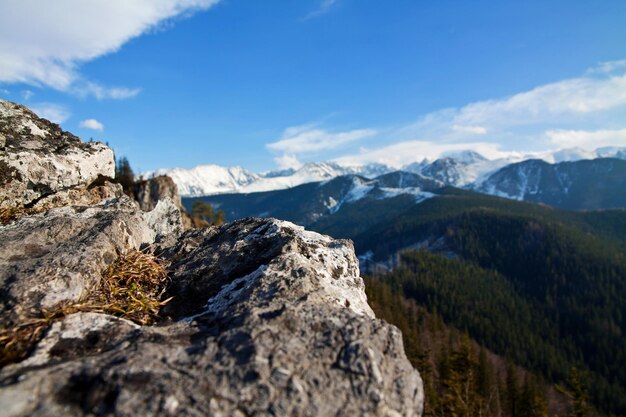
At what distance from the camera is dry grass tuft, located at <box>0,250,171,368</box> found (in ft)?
12.0

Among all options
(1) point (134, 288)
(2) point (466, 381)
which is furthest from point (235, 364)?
(2) point (466, 381)

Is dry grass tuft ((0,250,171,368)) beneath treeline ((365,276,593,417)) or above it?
above

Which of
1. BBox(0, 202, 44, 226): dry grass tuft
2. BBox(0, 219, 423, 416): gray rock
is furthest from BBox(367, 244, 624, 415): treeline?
BBox(0, 219, 423, 416): gray rock

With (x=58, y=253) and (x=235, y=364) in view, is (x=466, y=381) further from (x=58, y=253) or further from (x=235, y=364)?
(x=235, y=364)

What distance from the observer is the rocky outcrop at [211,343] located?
287 cm

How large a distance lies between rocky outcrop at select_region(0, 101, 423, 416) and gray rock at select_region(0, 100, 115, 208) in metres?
3.33

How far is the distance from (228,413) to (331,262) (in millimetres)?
3250

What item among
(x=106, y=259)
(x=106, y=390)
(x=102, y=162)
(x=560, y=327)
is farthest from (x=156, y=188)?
(x=560, y=327)

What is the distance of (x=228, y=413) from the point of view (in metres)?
2.84

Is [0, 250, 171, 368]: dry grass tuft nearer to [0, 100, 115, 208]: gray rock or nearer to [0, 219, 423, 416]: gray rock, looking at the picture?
[0, 219, 423, 416]: gray rock

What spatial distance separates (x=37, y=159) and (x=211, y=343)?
8.39 metres

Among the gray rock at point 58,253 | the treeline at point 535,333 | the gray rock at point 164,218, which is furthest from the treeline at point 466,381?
the gray rock at point 58,253

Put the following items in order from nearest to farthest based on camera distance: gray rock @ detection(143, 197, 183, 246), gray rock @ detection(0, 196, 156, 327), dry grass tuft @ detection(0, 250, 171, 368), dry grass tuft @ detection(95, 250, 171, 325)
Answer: dry grass tuft @ detection(0, 250, 171, 368), gray rock @ detection(0, 196, 156, 327), dry grass tuft @ detection(95, 250, 171, 325), gray rock @ detection(143, 197, 183, 246)

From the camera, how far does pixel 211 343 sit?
135 inches
